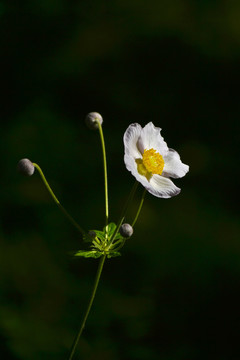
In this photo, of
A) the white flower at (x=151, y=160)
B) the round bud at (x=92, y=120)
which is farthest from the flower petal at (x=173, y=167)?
the round bud at (x=92, y=120)

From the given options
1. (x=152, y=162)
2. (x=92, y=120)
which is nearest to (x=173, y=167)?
(x=152, y=162)

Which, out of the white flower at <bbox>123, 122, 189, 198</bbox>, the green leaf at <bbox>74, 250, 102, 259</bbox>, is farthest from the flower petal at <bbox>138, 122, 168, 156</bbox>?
the green leaf at <bbox>74, 250, 102, 259</bbox>

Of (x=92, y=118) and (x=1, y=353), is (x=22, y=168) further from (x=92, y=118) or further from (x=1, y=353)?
(x=1, y=353)

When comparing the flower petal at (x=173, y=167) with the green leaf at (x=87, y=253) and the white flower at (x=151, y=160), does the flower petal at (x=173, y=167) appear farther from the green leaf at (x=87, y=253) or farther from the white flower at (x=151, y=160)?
the green leaf at (x=87, y=253)

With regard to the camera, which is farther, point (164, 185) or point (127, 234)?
point (164, 185)

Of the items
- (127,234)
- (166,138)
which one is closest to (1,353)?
(166,138)

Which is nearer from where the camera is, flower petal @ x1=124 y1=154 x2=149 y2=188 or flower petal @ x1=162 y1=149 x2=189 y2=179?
flower petal @ x1=124 y1=154 x2=149 y2=188

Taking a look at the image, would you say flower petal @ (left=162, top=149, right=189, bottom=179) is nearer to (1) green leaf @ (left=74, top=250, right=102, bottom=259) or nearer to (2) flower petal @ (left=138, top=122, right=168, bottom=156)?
(2) flower petal @ (left=138, top=122, right=168, bottom=156)
